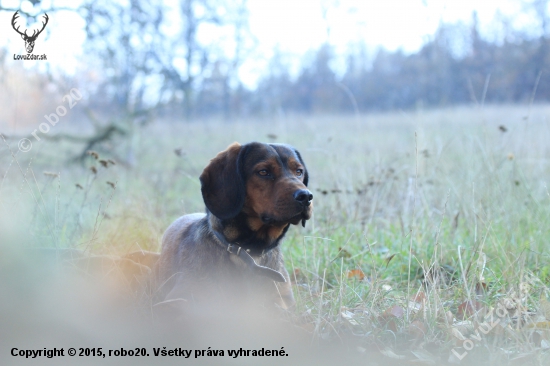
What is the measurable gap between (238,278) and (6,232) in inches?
62.6

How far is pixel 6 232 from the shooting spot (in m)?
3.36

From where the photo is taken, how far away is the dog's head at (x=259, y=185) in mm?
3002

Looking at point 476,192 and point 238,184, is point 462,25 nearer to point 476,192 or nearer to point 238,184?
point 476,192

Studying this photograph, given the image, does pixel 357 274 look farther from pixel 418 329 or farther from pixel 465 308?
pixel 418 329

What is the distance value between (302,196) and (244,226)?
0.48 meters

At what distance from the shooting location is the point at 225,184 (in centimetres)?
320

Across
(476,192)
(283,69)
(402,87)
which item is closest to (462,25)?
(402,87)

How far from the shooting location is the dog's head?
3.00m

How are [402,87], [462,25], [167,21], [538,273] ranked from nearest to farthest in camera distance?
[538,273] → [167,21] → [462,25] → [402,87]

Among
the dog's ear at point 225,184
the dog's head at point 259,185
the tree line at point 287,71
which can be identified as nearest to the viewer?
the dog's head at point 259,185
